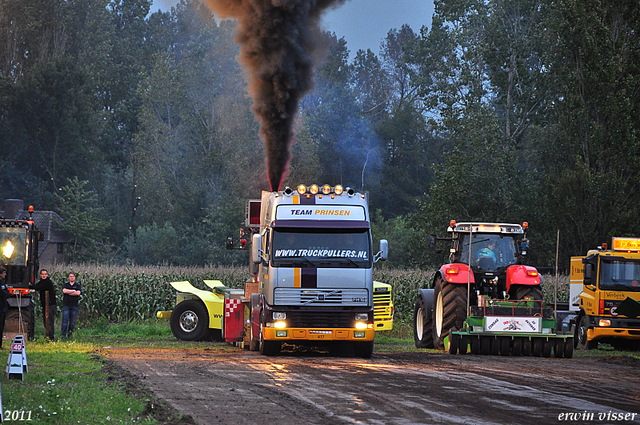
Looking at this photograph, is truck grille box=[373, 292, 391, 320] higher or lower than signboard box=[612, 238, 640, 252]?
lower

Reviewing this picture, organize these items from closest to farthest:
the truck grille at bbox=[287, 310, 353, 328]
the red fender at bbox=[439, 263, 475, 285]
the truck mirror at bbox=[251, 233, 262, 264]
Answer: the truck grille at bbox=[287, 310, 353, 328], the truck mirror at bbox=[251, 233, 262, 264], the red fender at bbox=[439, 263, 475, 285]

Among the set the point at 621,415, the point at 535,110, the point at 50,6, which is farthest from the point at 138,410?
the point at 50,6

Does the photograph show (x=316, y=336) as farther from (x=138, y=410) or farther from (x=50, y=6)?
(x=50, y=6)

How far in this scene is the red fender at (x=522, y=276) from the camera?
68.2 ft

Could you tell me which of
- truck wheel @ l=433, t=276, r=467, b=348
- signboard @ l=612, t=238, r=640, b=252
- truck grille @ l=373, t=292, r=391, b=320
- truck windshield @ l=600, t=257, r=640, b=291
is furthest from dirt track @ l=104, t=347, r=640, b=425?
truck grille @ l=373, t=292, r=391, b=320

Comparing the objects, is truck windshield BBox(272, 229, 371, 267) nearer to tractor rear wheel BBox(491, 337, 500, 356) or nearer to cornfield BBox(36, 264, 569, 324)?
tractor rear wheel BBox(491, 337, 500, 356)

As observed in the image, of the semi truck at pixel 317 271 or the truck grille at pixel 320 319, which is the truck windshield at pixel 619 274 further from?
the truck grille at pixel 320 319

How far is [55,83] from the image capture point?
2758 inches

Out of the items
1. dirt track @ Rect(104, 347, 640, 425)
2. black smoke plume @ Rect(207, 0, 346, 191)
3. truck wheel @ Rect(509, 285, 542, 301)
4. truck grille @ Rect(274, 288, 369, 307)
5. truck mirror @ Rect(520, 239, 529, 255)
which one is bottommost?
dirt track @ Rect(104, 347, 640, 425)

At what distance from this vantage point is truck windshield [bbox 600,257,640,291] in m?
23.1

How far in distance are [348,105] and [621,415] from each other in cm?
6287

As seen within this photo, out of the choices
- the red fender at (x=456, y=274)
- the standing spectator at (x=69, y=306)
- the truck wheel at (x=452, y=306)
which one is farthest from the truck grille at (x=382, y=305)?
the standing spectator at (x=69, y=306)

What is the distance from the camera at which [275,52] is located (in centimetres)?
2733

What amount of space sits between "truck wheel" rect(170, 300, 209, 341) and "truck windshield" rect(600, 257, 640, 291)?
10.8 metres
